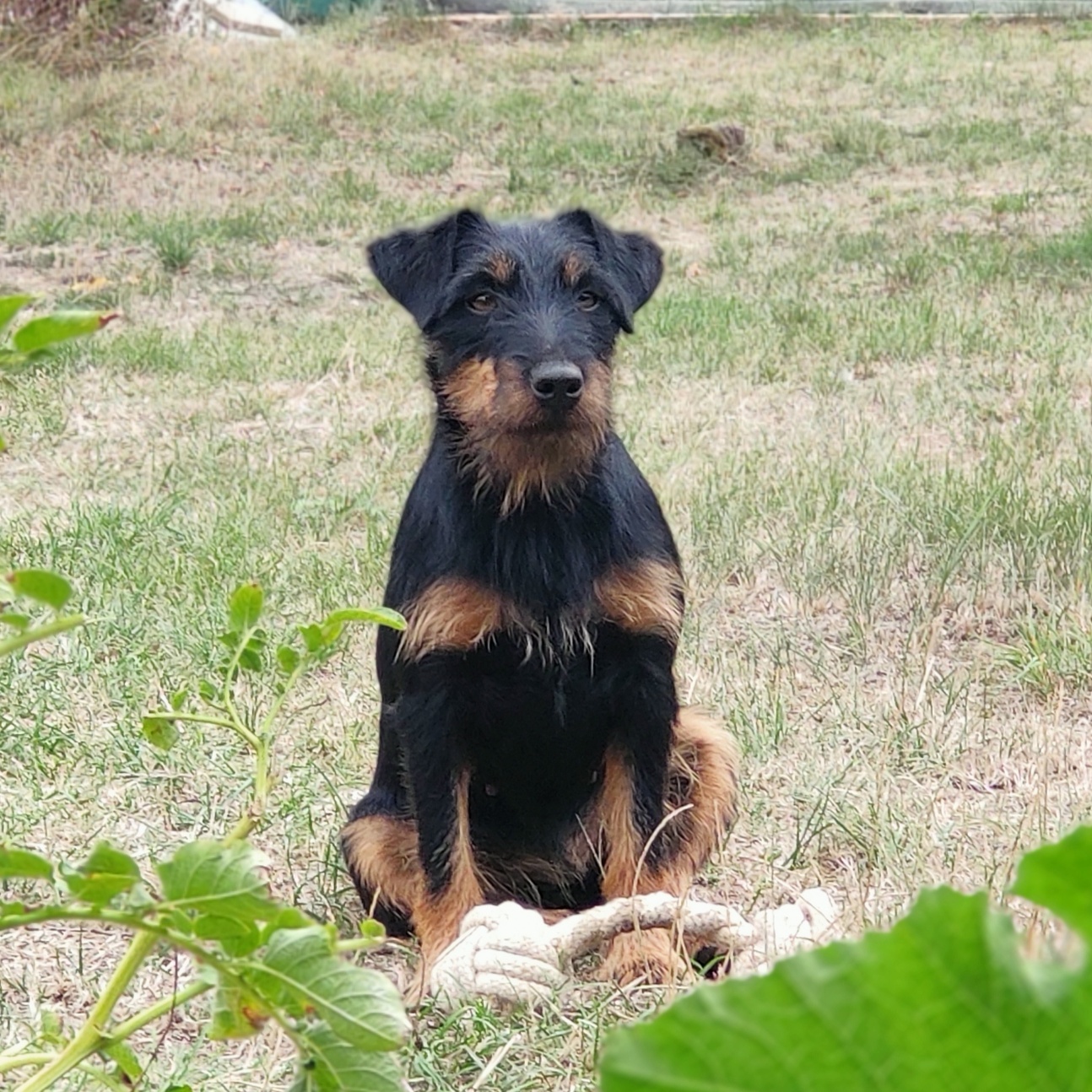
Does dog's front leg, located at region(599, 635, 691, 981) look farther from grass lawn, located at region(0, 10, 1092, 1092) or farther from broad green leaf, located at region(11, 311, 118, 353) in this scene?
broad green leaf, located at region(11, 311, 118, 353)

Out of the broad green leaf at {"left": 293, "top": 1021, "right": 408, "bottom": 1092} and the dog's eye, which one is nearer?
the broad green leaf at {"left": 293, "top": 1021, "right": 408, "bottom": 1092}

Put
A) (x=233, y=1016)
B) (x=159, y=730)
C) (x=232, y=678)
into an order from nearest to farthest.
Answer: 1. (x=233, y=1016)
2. (x=232, y=678)
3. (x=159, y=730)

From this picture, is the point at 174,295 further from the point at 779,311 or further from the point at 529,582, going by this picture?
the point at 529,582

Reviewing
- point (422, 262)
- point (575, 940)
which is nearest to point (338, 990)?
point (575, 940)

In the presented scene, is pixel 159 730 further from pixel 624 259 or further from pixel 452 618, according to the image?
pixel 624 259

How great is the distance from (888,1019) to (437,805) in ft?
9.25

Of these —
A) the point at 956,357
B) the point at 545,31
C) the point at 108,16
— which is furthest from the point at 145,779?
the point at 545,31

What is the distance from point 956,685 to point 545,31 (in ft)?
54.8

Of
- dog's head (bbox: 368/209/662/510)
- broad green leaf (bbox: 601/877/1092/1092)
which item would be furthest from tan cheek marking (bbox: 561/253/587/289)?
broad green leaf (bbox: 601/877/1092/1092)

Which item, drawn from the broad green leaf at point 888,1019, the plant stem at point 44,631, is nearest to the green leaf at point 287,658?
the plant stem at point 44,631

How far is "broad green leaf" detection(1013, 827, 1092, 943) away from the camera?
40 cm

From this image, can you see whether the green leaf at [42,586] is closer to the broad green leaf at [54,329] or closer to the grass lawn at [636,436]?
the broad green leaf at [54,329]

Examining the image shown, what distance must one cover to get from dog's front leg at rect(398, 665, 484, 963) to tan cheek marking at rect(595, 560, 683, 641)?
0.36 meters

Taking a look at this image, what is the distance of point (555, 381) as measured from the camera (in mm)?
3129
